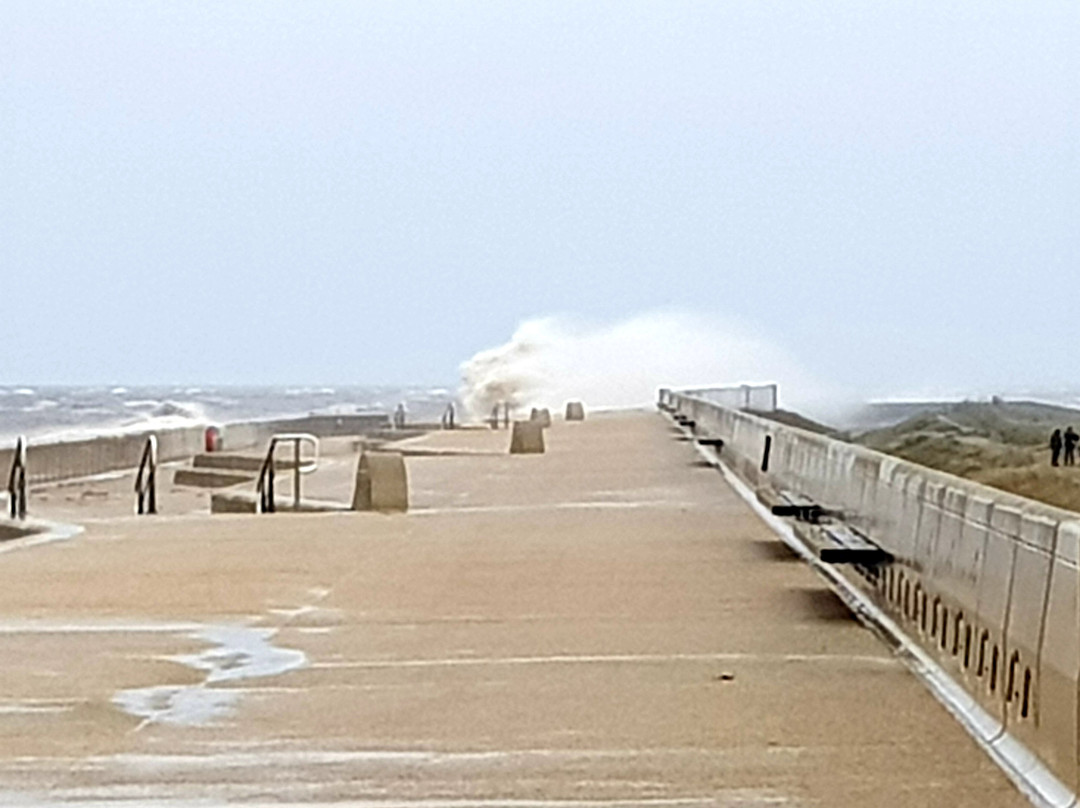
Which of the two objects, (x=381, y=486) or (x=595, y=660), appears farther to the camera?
(x=381, y=486)

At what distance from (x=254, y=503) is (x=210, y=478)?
14.3 m

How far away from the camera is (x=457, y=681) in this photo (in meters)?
10.2

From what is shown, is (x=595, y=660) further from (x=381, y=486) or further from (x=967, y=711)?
(x=381, y=486)

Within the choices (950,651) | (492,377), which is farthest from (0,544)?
(492,377)

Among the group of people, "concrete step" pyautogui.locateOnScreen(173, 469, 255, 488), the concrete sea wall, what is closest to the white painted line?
the concrete sea wall

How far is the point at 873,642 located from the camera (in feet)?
37.3

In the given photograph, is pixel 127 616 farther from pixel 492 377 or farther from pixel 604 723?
pixel 492 377

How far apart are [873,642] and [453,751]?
3.74 meters

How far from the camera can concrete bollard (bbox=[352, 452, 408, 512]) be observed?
24.0m

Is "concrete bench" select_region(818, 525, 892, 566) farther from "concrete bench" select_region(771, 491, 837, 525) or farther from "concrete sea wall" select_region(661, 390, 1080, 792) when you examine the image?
"concrete bench" select_region(771, 491, 837, 525)

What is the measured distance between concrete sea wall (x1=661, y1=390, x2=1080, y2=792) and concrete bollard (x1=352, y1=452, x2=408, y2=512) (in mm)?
9791

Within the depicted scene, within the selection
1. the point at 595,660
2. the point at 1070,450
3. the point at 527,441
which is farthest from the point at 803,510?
the point at 1070,450

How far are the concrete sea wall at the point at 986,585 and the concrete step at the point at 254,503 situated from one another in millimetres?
11808

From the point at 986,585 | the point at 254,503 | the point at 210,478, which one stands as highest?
the point at 986,585
